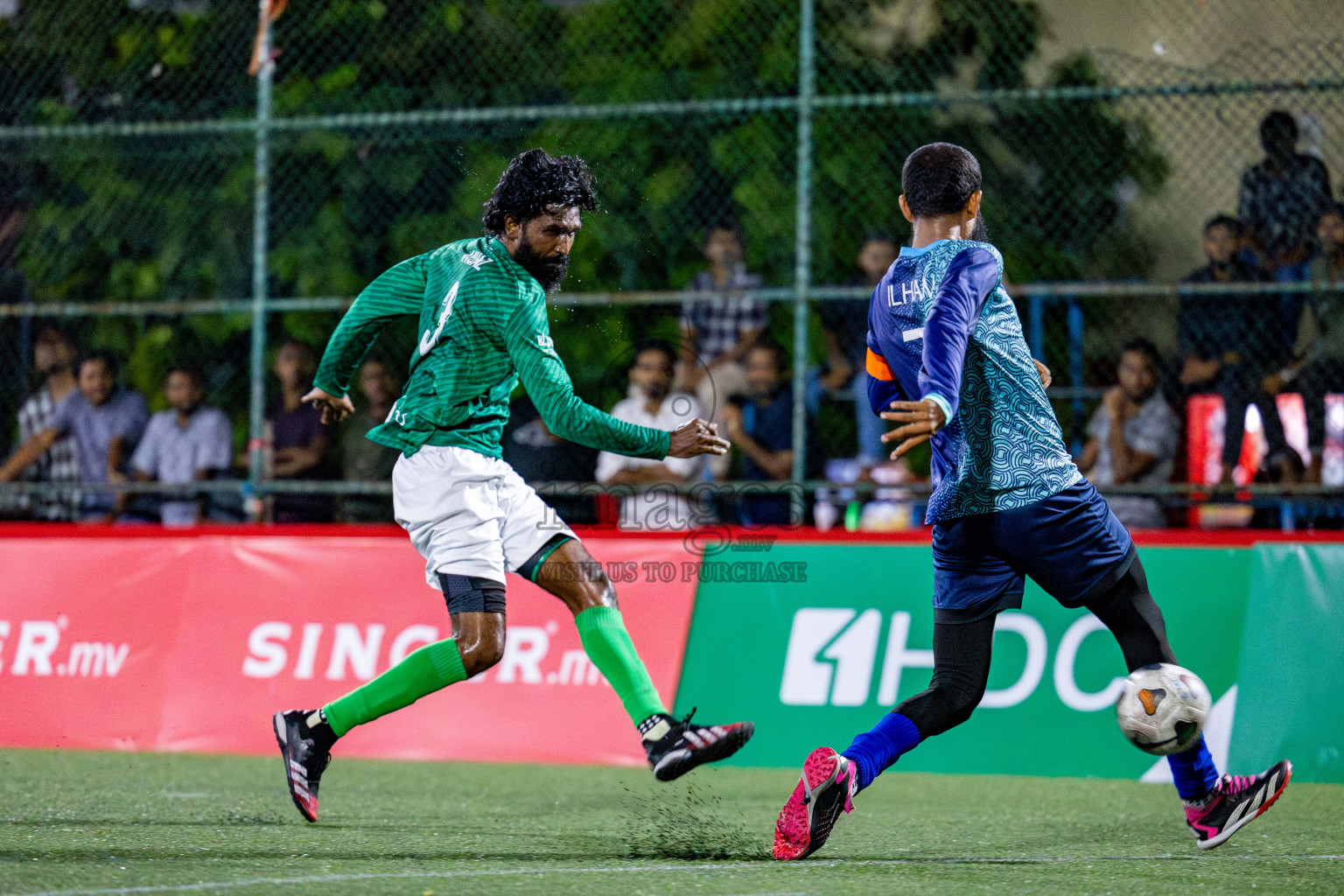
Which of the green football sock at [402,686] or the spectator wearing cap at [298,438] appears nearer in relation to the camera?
the green football sock at [402,686]

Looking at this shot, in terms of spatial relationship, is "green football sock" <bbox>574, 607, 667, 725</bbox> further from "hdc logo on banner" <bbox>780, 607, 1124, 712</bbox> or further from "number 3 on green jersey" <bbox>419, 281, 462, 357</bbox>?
"hdc logo on banner" <bbox>780, 607, 1124, 712</bbox>

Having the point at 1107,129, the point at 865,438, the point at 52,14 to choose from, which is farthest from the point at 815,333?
the point at 52,14

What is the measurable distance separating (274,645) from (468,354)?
3.35 meters

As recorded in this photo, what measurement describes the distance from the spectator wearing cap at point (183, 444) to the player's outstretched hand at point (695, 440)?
5477mm

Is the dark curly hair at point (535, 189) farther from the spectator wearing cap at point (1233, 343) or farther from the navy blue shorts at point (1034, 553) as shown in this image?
the spectator wearing cap at point (1233, 343)

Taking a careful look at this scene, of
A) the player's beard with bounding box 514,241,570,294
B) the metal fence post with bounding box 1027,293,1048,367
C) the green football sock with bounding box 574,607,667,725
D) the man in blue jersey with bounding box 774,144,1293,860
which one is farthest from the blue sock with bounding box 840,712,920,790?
the metal fence post with bounding box 1027,293,1048,367

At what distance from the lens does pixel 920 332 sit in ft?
14.9

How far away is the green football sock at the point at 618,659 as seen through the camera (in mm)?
5035

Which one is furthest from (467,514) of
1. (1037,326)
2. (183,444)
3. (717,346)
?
(183,444)

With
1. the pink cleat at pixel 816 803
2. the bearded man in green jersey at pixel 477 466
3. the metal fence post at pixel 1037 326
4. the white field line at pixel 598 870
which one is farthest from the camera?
the metal fence post at pixel 1037 326

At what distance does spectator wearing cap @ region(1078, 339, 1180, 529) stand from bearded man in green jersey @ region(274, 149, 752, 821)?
3.85m

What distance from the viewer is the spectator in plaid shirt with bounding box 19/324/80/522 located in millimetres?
9695

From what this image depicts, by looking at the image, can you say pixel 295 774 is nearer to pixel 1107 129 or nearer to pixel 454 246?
pixel 454 246

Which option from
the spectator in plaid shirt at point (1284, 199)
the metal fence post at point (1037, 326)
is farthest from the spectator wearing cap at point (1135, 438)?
the spectator in plaid shirt at point (1284, 199)
